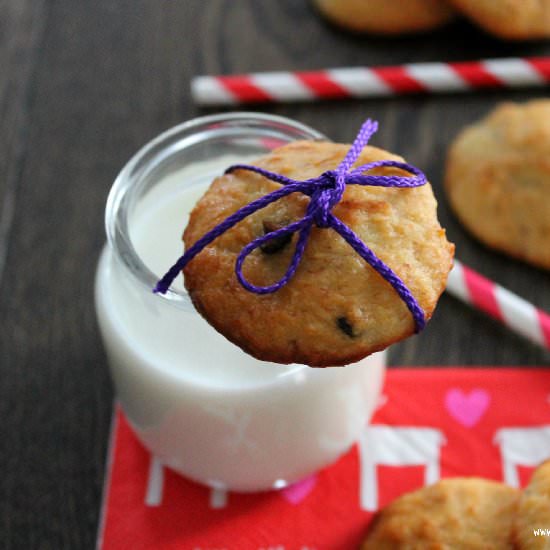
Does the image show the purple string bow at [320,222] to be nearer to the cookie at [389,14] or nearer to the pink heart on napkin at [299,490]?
the pink heart on napkin at [299,490]

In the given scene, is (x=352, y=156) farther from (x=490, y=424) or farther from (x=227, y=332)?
(x=490, y=424)

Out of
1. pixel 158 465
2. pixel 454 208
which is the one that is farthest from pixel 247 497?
pixel 454 208

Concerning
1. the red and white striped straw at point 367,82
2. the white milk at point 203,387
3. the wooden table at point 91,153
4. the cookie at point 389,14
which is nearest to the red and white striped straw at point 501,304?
the wooden table at point 91,153

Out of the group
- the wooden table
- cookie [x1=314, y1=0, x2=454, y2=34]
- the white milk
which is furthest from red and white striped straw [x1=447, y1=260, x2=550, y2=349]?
→ cookie [x1=314, y1=0, x2=454, y2=34]

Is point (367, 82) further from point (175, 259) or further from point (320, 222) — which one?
point (320, 222)

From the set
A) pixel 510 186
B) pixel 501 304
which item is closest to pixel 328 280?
pixel 501 304
